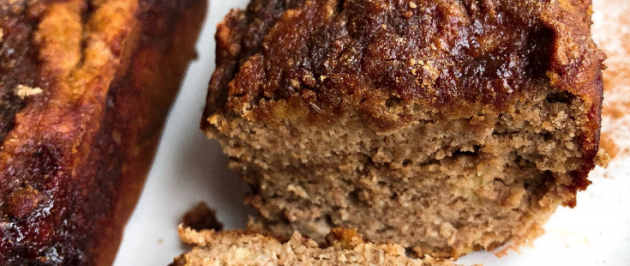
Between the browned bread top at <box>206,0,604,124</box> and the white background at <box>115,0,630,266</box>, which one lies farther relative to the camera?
the white background at <box>115,0,630,266</box>

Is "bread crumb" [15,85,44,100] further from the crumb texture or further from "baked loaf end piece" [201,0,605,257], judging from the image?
the crumb texture

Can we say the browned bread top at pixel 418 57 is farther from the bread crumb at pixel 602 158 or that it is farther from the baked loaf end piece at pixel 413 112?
the bread crumb at pixel 602 158

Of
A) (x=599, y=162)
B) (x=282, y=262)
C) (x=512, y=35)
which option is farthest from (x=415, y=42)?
(x=282, y=262)

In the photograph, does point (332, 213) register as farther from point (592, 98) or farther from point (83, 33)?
point (83, 33)

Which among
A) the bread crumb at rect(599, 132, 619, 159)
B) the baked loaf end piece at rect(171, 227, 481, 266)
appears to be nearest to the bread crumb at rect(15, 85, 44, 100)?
the baked loaf end piece at rect(171, 227, 481, 266)

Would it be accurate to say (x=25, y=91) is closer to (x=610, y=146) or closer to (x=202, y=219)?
(x=202, y=219)

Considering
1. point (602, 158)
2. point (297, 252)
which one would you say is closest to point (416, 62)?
point (602, 158)

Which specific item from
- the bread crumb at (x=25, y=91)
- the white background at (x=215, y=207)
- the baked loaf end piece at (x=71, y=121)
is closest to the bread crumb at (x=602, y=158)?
the white background at (x=215, y=207)
